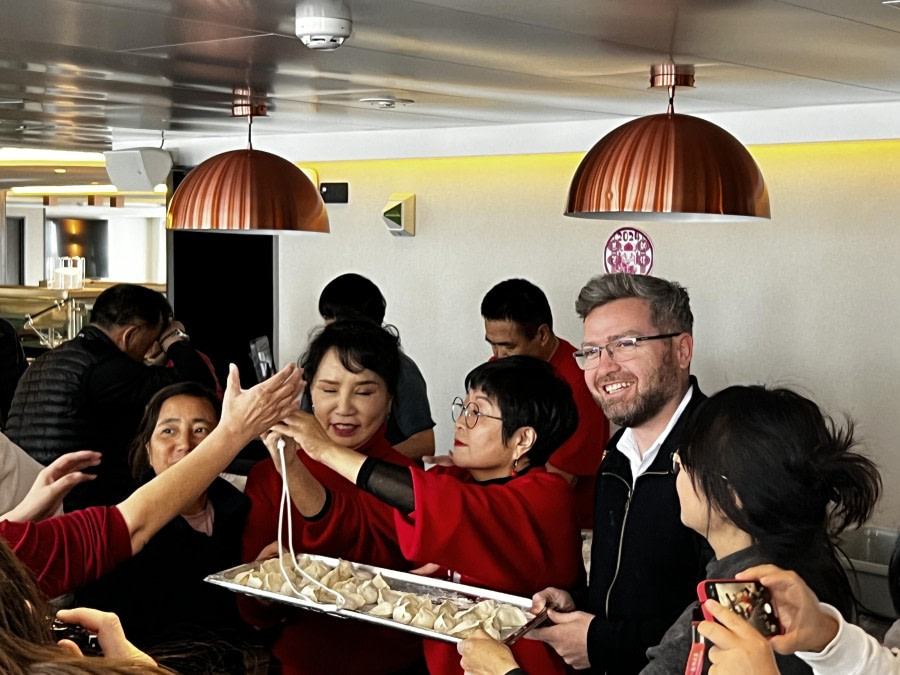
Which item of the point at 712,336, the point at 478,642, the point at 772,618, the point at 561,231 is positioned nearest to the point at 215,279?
the point at 561,231

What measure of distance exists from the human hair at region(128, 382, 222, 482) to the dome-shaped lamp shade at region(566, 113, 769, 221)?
0.87 metres

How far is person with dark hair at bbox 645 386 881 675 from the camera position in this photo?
1.46 m

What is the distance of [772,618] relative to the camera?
1.18m

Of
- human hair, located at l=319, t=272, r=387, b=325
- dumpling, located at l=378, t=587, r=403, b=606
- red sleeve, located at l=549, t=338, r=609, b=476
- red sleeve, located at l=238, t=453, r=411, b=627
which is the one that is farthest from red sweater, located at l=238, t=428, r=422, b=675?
human hair, located at l=319, t=272, r=387, b=325

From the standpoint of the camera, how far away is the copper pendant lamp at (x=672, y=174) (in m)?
2.04

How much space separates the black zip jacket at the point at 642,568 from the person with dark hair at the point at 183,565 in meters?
0.68

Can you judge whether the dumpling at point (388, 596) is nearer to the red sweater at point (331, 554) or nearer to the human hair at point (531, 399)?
the red sweater at point (331, 554)

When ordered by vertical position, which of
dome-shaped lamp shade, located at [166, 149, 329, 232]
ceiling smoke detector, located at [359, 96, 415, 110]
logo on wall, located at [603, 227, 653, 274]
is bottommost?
logo on wall, located at [603, 227, 653, 274]

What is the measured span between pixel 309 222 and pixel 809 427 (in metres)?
1.50

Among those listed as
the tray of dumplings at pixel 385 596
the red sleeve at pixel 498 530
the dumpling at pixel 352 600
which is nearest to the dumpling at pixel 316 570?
the tray of dumplings at pixel 385 596

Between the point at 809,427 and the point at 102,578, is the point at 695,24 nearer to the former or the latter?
the point at 809,427

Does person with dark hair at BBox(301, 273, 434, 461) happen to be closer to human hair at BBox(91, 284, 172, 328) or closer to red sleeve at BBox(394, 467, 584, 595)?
human hair at BBox(91, 284, 172, 328)

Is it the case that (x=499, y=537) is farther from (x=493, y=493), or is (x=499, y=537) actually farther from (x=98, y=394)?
(x=98, y=394)

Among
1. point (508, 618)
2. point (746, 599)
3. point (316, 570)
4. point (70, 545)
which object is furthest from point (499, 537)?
point (746, 599)
